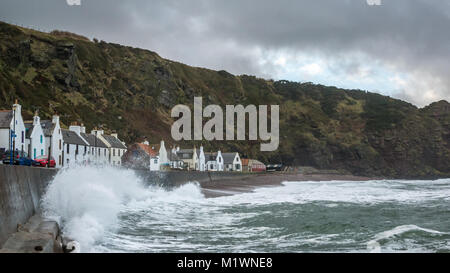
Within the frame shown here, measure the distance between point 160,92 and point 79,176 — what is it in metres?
114

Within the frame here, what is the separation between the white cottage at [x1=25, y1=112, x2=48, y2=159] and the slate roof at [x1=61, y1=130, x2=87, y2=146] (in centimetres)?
634

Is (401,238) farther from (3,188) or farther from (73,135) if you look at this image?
(73,135)

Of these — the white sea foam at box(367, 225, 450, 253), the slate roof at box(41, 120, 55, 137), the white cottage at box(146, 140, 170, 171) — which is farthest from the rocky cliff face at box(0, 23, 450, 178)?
the white sea foam at box(367, 225, 450, 253)

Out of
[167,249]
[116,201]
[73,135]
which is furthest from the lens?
[73,135]

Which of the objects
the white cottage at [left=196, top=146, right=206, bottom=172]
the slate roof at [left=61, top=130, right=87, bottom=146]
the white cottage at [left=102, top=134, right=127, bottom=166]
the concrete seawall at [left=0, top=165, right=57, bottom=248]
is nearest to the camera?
the concrete seawall at [left=0, top=165, right=57, bottom=248]

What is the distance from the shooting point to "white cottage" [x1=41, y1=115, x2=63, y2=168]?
47553mm

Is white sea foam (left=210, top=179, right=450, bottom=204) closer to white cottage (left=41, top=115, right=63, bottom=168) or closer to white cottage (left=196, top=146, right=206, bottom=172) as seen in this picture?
white cottage (left=41, top=115, right=63, bottom=168)

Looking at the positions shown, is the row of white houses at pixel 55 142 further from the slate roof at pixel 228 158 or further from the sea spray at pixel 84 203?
the slate roof at pixel 228 158

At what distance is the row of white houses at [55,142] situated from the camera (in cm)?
3906

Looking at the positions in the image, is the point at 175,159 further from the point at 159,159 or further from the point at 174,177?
the point at 174,177

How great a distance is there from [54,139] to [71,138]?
5.59 meters

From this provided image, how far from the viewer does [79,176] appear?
22.9m

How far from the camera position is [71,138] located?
178ft
